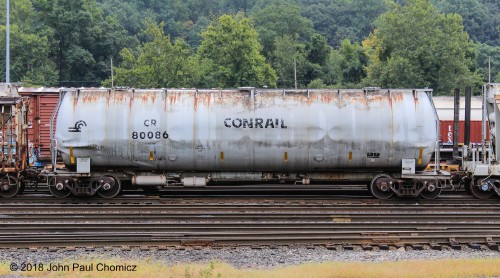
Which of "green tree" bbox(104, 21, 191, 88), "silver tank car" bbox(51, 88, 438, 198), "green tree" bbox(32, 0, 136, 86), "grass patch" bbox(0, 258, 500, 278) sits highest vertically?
"green tree" bbox(32, 0, 136, 86)

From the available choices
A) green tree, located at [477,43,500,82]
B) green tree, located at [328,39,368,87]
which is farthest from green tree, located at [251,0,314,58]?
green tree, located at [477,43,500,82]

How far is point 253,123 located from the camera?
23234mm

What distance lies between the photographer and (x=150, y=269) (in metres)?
14.6

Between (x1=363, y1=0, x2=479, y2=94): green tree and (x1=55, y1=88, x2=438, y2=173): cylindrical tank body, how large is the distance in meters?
31.3

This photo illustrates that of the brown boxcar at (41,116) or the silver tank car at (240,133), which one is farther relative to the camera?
the brown boxcar at (41,116)

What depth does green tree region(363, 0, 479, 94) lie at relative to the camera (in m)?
54.1

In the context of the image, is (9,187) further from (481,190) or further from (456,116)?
(481,190)

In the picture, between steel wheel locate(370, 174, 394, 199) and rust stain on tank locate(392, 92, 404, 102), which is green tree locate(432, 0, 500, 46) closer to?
Answer: rust stain on tank locate(392, 92, 404, 102)

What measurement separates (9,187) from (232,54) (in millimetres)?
31696

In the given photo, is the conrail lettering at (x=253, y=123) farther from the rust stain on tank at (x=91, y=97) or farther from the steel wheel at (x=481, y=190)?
the steel wheel at (x=481, y=190)

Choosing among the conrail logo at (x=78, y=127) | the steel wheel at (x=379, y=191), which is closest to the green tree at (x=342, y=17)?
the steel wheel at (x=379, y=191)

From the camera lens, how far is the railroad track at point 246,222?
17531 mm

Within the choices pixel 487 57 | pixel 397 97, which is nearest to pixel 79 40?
pixel 487 57

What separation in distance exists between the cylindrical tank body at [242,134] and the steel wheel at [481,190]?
1952 millimetres
